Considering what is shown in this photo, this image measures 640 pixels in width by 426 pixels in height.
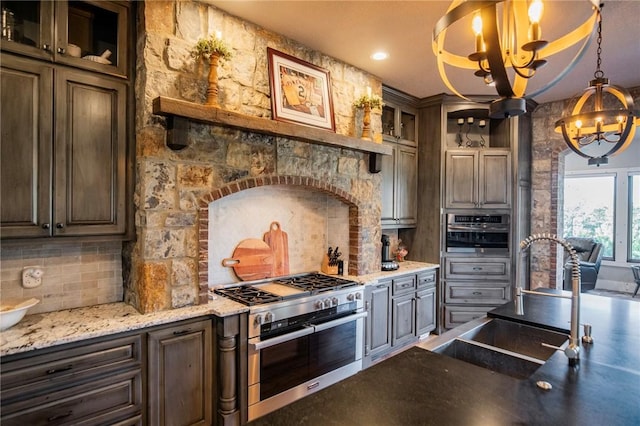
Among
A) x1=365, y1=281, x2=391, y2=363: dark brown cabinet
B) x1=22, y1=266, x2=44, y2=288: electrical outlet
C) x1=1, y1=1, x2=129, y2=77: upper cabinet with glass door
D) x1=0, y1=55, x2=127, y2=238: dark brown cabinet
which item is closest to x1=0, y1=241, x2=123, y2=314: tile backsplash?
x1=22, y1=266, x2=44, y2=288: electrical outlet

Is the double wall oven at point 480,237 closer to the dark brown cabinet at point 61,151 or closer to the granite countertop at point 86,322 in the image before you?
the granite countertop at point 86,322

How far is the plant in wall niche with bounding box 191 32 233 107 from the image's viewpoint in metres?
2.42

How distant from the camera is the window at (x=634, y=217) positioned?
7078 mm

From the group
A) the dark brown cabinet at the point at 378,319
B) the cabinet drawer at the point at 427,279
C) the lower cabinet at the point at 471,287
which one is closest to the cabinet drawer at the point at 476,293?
the lower cabinet at the point at 471,287

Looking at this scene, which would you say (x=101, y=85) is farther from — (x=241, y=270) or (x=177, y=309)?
(x=241, y=270)

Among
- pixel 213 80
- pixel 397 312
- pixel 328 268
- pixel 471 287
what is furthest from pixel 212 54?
pixel 471 287

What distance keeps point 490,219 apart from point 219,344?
3776 millimetres

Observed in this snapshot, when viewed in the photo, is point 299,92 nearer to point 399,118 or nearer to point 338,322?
point 399,118

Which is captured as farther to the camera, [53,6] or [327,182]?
[327,182]

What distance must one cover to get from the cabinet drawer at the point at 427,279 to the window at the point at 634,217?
570cm

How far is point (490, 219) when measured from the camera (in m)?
4.56

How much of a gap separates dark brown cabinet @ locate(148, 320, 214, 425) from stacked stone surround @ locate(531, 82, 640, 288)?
15.4 feet

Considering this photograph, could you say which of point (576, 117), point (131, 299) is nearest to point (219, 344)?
point (131, 299)

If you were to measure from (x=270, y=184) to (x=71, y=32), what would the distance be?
1680 millimetres
